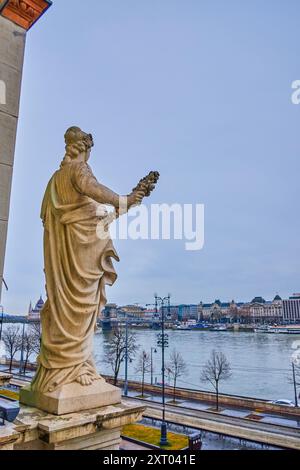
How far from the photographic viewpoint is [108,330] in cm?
8550

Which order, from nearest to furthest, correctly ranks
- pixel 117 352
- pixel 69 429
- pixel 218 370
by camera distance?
pixel 69 429, pixel 117 352, pixel 218 370

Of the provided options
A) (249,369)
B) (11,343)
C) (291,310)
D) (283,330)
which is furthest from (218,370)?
(291,310)

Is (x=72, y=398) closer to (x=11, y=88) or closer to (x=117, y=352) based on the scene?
(x=11, y=88)

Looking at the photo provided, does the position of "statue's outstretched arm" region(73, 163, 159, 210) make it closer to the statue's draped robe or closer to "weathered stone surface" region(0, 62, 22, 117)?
the statue's draped robe

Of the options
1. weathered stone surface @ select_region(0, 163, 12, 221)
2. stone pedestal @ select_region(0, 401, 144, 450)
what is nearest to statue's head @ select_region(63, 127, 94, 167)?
weathered stone surface @ select_region(0, 163, 12, 221)

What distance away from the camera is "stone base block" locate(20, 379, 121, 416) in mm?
2293

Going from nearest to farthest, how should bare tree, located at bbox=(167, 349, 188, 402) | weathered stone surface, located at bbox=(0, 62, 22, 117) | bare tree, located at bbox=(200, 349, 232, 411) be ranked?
weathered stone surface, located at bbox=(0, 62, 22, 117) < bare tree, located at bbox=(200, 349, 232, 411) < bare tree, located at bbox=(167, 349, 188, 402)

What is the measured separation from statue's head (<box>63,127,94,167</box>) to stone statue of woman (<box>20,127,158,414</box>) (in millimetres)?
91

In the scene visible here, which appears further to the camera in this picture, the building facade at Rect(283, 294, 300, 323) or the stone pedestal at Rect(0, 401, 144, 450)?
the building facade at Rect(283, 294, 300, 323)

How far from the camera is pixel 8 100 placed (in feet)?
12.9

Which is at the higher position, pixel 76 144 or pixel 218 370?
pixel 76 144

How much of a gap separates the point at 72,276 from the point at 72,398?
0.84 metres

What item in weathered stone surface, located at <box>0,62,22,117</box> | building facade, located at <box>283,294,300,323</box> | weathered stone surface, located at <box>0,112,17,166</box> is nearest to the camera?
weathered stone surface, located at <box>0,112,17,166</box>

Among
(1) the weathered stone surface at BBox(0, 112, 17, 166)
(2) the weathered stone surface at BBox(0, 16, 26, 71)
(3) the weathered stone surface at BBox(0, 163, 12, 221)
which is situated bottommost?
(3) the weathered stone surface at BBox(0, 163, 12, 221)
